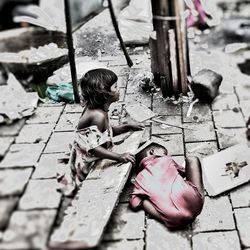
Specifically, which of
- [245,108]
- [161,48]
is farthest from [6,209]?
[245,108]

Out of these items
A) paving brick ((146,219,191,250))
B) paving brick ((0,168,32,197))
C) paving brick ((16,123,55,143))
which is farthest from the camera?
paving brick ((146,219,191,250))

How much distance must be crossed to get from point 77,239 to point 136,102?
200 cm

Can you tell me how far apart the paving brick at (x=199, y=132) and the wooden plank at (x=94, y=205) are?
0.47 m

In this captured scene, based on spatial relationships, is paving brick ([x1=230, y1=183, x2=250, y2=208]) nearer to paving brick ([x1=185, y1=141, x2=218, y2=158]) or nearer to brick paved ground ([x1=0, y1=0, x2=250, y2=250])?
brick paved ground ([x1=0, y1=0, x2=250, y2=250])

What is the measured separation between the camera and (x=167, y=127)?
3.71m

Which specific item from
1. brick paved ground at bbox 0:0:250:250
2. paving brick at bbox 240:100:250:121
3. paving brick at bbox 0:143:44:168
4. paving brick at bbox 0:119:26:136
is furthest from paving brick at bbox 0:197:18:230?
paving brick at bbox 240:100:250:121

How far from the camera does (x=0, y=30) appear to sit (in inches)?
82.8

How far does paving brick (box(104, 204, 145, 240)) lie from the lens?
8.89 ft

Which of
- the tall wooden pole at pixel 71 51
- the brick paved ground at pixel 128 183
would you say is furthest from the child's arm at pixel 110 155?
the tall wooden pole at pixel 71 51

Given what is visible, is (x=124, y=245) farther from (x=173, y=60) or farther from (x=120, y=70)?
(x=120, y=70)

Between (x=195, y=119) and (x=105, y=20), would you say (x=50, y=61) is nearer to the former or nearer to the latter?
(x=195, y=119)

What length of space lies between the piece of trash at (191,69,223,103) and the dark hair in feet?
3.97

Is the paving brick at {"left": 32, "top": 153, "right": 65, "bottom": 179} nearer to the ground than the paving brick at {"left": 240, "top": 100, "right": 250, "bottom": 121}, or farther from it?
farther from it

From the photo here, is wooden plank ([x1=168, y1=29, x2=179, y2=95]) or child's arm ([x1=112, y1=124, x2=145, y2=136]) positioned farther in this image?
wooden plank ([x1=168, y1=29, x2=179, y2=95])
